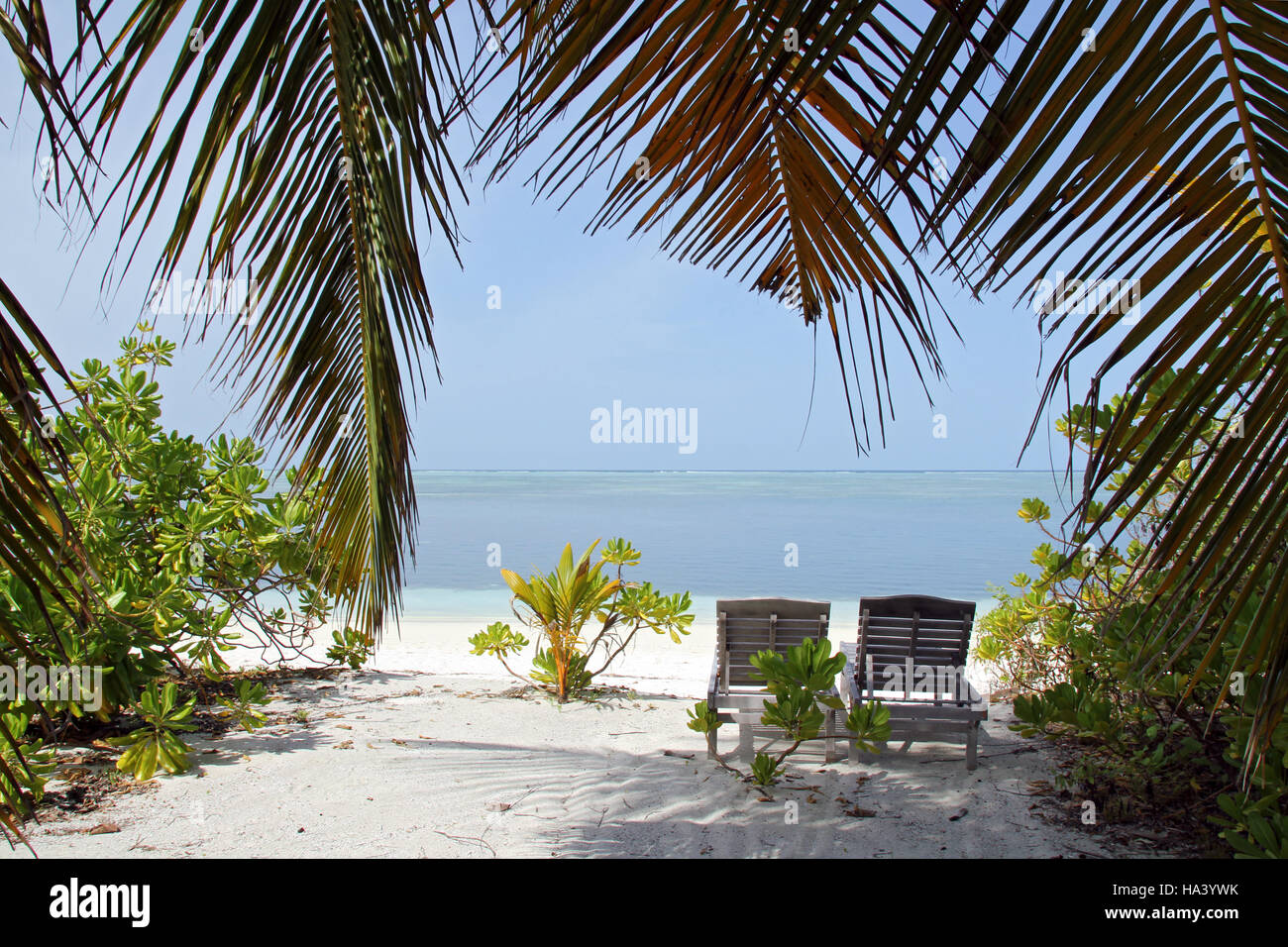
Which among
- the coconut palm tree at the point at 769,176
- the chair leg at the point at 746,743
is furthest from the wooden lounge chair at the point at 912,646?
the coconut palm tree at the point at 769,176

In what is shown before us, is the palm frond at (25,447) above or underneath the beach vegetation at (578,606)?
above

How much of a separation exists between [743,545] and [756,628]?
1635 cm

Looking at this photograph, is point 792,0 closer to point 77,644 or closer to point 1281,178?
point 1281,178

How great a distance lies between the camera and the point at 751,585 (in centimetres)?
1507

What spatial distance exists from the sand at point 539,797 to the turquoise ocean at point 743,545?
57.6 inches

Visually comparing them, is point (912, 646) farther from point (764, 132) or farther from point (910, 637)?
point (764, 132)

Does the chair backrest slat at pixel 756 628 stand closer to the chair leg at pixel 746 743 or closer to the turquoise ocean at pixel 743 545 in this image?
the chair leg at pixel 746 743

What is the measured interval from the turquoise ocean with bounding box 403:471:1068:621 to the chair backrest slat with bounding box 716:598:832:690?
1551 mm

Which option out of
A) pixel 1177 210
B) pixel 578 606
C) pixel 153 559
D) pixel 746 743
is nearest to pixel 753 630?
pixel 746 743

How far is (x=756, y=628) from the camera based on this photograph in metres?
4.80

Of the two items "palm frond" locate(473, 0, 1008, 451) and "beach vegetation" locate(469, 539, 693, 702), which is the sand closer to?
"beach vegetation" locate(469, 539, 693, 702)

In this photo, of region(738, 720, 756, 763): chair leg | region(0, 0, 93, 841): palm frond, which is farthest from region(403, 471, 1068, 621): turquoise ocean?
region(0, 0, 93, 841): palm frond

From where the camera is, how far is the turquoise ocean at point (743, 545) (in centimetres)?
1473
